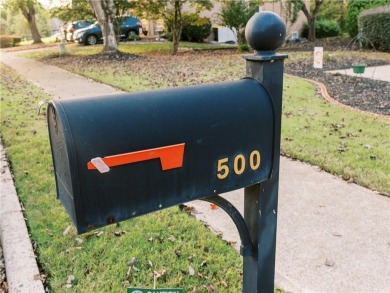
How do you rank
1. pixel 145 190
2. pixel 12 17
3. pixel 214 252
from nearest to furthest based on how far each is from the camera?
pixel 145 190 → pixel 214 252 → pixel 12 17

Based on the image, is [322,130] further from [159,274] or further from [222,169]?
[222,169]

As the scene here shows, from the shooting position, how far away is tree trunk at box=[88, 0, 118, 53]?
1695 cm

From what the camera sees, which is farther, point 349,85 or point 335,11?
point 335,11

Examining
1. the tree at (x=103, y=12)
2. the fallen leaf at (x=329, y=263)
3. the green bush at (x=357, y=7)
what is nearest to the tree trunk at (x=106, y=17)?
the tree at (x=103, y=12)

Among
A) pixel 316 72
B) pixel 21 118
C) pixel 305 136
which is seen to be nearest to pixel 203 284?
pixel 305 136

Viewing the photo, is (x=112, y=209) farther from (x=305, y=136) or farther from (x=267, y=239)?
(x=305, y=136)

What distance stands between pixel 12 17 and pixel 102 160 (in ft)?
141

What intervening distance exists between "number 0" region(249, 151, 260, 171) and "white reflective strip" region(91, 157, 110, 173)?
0.53m

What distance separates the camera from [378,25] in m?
16.3

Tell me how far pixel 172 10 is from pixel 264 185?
17.7 metres

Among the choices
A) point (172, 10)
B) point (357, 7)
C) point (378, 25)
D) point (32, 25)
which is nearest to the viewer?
point (378, 25)

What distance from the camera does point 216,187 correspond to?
1.46 metres

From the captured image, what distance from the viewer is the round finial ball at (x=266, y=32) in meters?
1.57

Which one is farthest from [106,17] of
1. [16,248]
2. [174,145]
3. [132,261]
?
[174,145]
